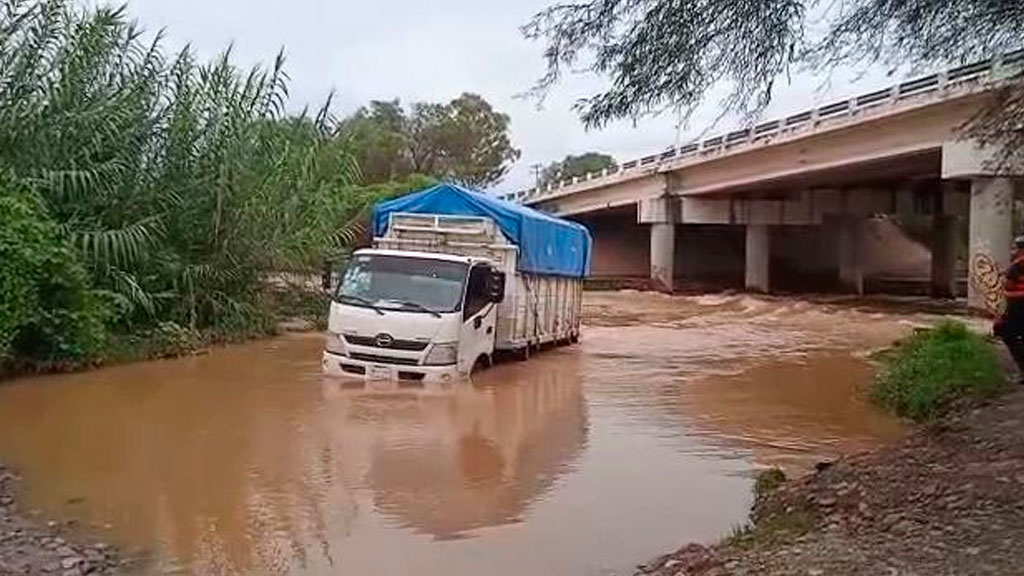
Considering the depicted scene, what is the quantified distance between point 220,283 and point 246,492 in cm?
1369

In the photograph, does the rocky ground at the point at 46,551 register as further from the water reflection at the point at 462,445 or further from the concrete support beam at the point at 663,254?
the concrete support beam at the point at 663,254

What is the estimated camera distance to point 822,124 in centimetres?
3469

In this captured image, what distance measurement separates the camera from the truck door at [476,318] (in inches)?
626

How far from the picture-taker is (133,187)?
20.9m

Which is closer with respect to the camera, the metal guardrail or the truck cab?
the truck cab

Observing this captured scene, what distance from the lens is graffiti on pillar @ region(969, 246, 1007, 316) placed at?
3088cm

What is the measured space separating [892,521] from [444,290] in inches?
372

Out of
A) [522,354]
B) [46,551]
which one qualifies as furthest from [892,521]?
[522,354]

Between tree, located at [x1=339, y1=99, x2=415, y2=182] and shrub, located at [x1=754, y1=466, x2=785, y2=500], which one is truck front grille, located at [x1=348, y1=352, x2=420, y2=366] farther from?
tree, located at [x1=339, y1=99, x2=415, y2=182]

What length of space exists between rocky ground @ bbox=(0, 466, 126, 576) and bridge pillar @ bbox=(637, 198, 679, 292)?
40.5 meters

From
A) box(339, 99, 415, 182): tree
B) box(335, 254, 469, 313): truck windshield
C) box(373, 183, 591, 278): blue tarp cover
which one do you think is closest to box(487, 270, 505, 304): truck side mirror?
box(335, 254, 469, 313): truck windshield

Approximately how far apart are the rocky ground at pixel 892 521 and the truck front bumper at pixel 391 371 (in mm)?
6610

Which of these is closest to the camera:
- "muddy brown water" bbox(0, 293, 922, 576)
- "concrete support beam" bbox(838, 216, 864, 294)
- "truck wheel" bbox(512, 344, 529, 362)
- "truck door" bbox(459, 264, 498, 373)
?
"muddy brown water" bbox(0, 293, 922, 576)

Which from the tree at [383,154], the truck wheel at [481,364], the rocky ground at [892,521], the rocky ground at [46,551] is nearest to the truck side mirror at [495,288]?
the truck wheel at [481,364]
